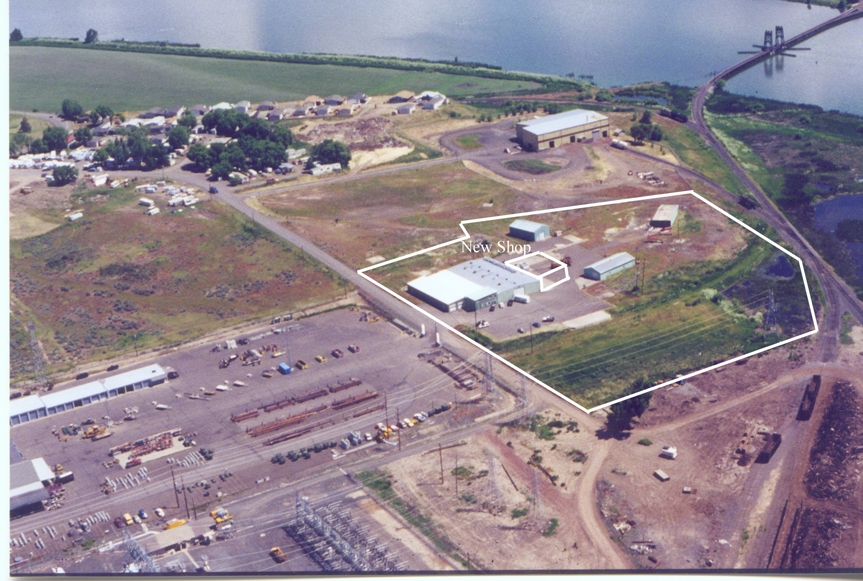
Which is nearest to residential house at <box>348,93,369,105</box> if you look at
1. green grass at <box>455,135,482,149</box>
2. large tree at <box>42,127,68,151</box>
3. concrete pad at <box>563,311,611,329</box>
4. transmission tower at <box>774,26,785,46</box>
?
green grass at <box>455,135,482,149</box>

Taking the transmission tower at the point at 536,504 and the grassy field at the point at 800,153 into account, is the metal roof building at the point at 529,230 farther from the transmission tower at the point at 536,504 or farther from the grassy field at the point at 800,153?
the transmission tower at the point at 536,504

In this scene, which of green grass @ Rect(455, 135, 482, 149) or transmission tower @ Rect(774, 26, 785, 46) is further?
transmission tower @ Rect(774, 26, 785, 46)

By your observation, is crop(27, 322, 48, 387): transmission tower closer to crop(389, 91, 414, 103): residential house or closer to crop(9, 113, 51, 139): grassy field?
crop(9, 113, 51, 139): grassy field

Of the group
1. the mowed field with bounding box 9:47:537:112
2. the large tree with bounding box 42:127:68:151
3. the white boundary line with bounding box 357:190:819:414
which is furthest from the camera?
the mowed field with bounding box 9:47:537:112

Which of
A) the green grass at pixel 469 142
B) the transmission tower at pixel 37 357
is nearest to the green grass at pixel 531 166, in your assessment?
the green grass at pixel 469 142

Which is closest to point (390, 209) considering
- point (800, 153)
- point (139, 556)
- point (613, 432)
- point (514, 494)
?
point (613, 432)
